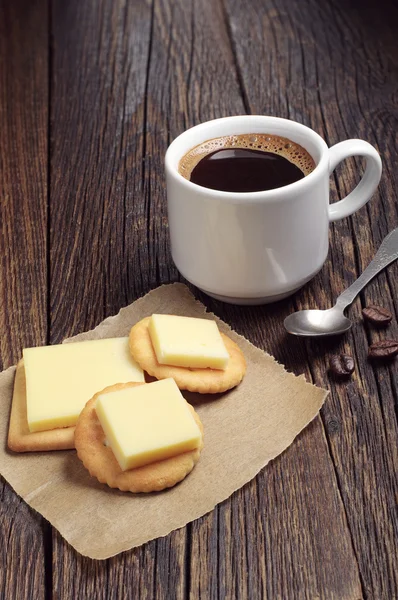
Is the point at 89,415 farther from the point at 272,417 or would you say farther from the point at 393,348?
the point at 393,348

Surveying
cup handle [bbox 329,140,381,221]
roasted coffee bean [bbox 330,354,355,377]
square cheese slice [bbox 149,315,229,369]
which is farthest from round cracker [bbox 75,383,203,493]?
cup handle [bbox 329,140,381,221]

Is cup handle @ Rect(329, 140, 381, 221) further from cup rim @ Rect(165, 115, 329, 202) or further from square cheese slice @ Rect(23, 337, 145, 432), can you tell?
square cheese slice @ Rect(23, 337, 145, 432)

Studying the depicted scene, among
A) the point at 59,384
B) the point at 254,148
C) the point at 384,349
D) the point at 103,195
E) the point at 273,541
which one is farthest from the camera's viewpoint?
the point at 103,195

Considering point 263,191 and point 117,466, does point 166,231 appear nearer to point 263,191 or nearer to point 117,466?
point 263,191

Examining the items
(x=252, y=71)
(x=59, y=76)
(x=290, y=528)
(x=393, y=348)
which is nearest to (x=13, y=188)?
(x=59, y=76)

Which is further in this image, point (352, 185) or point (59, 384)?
point (352, 185)

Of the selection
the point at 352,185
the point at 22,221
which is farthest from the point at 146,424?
the point at 352,185

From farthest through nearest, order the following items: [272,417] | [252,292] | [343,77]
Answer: [343,77] < [252,292] < [272,417]
